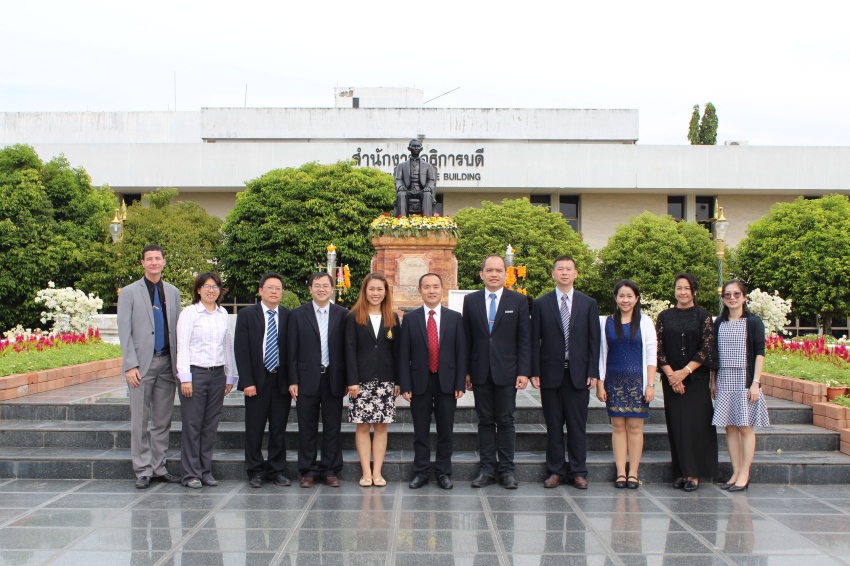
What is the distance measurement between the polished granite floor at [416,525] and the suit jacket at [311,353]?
85 centimetres

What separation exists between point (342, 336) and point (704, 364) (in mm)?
2977

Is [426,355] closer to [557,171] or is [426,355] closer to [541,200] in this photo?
[557,171]

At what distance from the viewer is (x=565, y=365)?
6.21m

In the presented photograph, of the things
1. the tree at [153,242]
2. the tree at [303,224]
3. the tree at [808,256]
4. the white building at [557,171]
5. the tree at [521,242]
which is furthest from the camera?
the white building at [557,171]

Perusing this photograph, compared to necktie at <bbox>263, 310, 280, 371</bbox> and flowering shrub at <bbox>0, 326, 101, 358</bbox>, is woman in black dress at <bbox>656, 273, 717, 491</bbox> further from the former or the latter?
flowering shrub at <bbox>0, 326, 101, 358</bbox>

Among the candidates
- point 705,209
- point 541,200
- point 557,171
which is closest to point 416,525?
point 557,171

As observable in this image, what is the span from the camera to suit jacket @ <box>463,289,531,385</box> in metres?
6.10

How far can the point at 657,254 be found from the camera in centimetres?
3002

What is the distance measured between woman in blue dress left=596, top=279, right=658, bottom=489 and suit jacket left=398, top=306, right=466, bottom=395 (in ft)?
3.83

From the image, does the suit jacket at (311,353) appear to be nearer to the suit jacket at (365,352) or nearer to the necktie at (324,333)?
the necktie at (324,333)

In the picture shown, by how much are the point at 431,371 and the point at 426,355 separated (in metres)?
0.16

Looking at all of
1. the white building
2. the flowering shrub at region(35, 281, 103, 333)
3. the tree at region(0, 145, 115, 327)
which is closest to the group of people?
the flowering shrub at region(35, 281, 103, 333)

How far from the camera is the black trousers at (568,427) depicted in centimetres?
618

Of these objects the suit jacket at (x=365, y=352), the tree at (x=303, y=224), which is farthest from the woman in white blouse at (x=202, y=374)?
the tree at (x=303, y=224)
